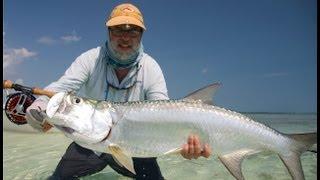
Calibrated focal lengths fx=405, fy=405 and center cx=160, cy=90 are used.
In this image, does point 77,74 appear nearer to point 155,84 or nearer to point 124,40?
point 124,40

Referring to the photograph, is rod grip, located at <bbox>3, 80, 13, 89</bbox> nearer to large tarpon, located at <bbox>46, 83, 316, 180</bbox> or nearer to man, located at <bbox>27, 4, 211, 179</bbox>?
man, located at <bbox>27, 4, 211, 179</bbox>

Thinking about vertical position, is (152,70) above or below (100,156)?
above

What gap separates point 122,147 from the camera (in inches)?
124

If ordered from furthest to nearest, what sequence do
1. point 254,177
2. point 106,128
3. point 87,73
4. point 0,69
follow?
point 254,177, point 87,73, point 0,69, point 106,128

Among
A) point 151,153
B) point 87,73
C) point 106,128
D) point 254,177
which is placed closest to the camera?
point 106,128

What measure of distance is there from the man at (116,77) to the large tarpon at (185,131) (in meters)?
0.92

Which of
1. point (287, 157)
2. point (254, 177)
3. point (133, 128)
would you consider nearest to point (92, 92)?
point (133, 128)

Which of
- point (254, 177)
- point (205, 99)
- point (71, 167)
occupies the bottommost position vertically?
point (254, 177)

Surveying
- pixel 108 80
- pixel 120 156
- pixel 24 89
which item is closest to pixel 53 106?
pixel 120 156

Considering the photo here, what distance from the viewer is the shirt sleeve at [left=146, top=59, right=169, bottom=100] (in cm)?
416

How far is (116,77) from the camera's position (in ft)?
13.8

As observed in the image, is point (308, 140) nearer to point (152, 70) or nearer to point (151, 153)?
point (151, 153)

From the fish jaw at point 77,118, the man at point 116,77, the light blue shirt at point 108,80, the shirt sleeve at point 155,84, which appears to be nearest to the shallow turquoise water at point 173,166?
the man at point 116,77

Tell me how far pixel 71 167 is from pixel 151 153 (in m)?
1.39
